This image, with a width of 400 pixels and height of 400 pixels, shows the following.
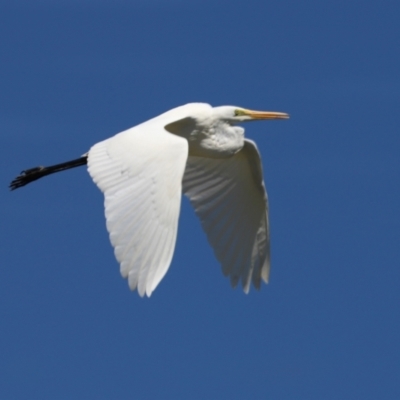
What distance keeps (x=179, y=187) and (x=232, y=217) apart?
3.73m

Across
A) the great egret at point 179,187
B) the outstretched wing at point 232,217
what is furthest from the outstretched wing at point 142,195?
the outstretched wing at point 232,217

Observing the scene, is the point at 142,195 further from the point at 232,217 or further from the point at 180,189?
the point at 232,217

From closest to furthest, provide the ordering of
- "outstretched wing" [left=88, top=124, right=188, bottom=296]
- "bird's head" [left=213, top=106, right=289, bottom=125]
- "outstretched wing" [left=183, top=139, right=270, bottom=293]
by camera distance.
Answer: "outstretched wing" [left=88, top=124, right=188, bottom=296] < "bird's head" [left=213, top=106, right=289, bottom=125] < "outstretched wing" [left=183, top=139, right=270, bottom=293]

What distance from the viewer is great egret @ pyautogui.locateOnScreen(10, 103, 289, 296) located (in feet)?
43.5

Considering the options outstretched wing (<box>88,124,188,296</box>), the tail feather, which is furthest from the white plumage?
the tail feather

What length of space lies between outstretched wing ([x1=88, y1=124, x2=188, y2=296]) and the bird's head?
59.4 inches

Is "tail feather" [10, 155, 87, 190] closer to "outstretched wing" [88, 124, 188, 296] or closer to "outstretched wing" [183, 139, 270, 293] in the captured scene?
"outstretched wing" [183, 139, 270, 293]

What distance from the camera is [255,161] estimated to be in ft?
56.7

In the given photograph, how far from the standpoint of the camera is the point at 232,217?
17.7 metres

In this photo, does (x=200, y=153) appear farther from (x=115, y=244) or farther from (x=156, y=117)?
(x=115, y=244)

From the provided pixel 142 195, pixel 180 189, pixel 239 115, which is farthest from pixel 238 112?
pixel 142 195

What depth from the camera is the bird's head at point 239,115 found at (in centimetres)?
1658

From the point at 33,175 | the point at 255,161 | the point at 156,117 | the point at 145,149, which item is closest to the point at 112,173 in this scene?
the point at 145,149

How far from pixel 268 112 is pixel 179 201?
3.75 m
